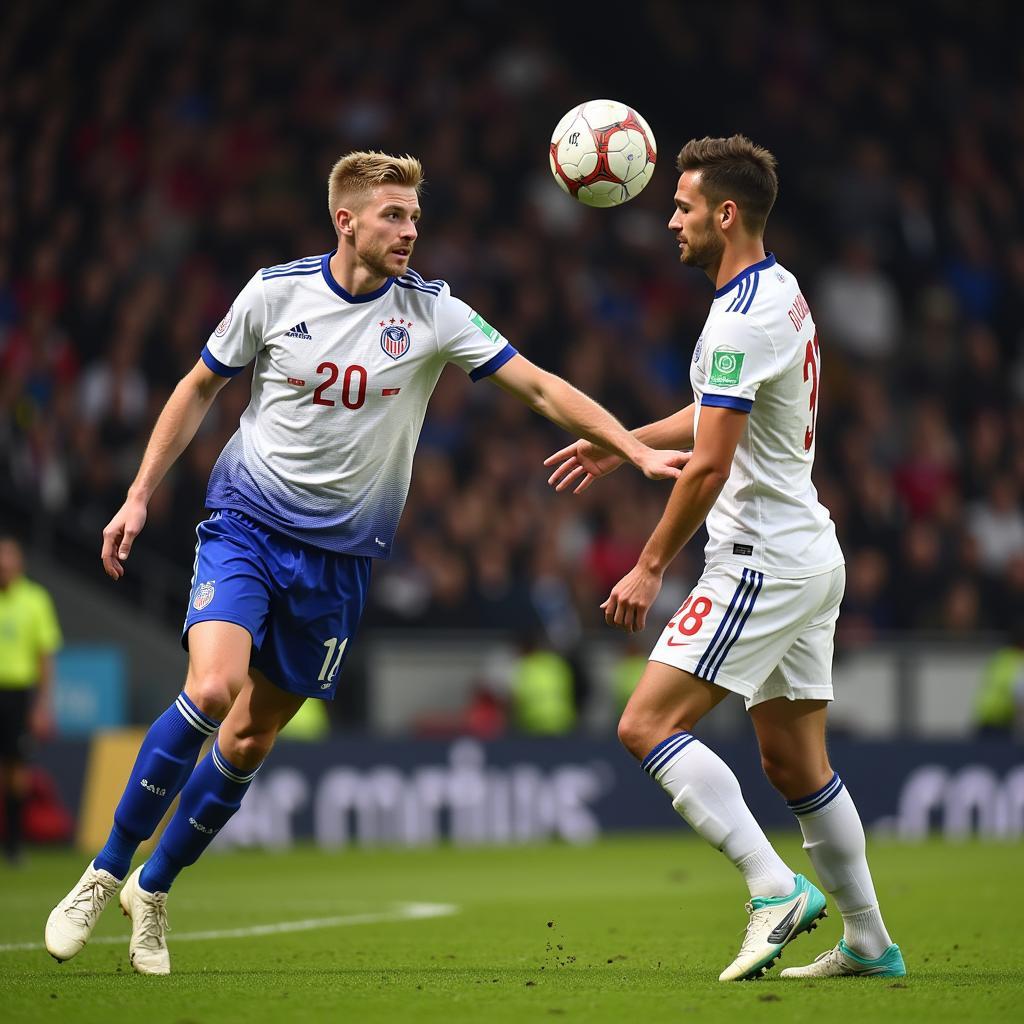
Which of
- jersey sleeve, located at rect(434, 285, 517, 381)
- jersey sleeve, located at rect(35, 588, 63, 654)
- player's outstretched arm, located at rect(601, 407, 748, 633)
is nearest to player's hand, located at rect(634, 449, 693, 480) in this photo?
player's outstretched arm, located at rect(601, 407, 748, 633)

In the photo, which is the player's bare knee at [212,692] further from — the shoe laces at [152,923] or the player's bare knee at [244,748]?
the shoe laces at [152,923]

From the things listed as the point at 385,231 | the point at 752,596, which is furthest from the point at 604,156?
the point at 752,596

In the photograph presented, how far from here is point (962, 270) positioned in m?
21.9

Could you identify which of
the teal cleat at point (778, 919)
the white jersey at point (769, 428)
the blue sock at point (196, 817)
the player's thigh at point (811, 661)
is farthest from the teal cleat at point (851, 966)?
the blue sock at point (196, 817)

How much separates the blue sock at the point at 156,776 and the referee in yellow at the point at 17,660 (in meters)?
7.48

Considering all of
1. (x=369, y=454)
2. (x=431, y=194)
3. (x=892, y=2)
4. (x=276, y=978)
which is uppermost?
(x=892, y=2)

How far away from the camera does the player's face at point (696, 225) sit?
595 centimetres

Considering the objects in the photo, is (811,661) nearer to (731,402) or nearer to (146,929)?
(731,402)

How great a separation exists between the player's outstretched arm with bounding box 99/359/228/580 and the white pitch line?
182 cm

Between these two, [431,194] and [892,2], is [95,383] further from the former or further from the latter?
[892,2]

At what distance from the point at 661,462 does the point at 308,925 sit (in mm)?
3482

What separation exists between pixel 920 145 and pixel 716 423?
60.3 ft

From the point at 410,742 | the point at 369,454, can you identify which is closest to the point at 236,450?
the point at 369,454

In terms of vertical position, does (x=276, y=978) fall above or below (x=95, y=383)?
below
